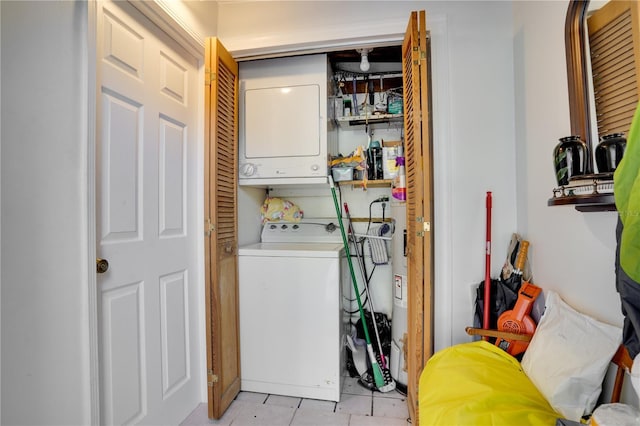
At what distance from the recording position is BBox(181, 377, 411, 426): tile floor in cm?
154

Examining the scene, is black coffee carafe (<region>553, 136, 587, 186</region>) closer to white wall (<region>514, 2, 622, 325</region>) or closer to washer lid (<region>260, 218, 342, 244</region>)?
white wall (<region>514, 2, 622, 325</region>)

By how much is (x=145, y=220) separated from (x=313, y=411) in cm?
144

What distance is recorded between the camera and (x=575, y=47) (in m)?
1.01

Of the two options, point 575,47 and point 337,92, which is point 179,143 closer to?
point 337,92

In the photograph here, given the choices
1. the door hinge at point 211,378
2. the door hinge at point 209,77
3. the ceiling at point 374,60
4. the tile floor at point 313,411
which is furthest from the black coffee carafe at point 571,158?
the door hinge at point 211,378

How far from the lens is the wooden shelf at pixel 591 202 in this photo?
81 cm

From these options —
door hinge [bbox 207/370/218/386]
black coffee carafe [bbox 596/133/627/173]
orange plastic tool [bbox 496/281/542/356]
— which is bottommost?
door hinge [bbox 207/370/218/386]

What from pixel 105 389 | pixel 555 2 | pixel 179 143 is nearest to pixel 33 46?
pixel 179 143

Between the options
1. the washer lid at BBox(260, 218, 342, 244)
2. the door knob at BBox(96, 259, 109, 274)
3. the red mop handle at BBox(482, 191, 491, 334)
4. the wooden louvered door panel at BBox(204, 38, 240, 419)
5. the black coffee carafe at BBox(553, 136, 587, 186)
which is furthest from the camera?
the washer lid at BBox(260, 218, 342, 244)

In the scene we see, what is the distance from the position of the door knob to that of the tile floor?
1.05m

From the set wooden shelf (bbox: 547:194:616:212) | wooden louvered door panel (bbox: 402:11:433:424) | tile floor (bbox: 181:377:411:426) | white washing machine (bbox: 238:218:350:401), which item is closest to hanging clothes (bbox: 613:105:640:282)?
wooden shelf (bbox: 547:194:616:212)

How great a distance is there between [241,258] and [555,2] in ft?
6.68

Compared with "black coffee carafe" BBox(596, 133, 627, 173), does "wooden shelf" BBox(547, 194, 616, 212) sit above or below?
below

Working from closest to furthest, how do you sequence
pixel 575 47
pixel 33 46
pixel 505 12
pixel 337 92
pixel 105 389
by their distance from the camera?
1. pixel 33 46
2. pixel 575 47
3. pixel 105 389
4. pixel 505 12
5. pixel 337 92
